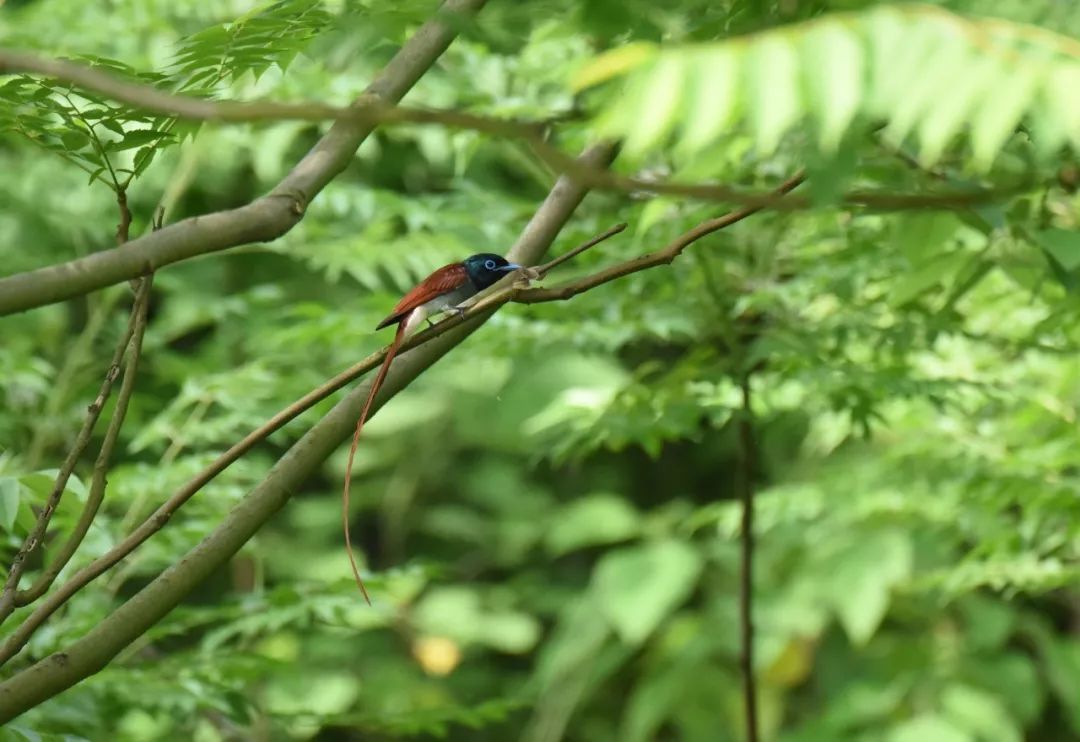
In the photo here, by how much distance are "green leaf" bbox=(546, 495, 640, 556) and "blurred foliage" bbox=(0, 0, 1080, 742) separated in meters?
0.02

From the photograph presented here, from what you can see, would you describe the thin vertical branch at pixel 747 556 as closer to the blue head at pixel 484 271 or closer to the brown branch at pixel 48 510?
the blue head at pixel 484 271

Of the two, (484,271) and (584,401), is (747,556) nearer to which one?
(584,401)

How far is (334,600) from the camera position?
2668mm

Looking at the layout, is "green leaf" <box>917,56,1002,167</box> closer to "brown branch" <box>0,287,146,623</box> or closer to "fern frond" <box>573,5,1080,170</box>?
"fern frond" <box>573,5,1080,170</box>

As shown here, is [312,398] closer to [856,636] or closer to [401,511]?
[856,636]

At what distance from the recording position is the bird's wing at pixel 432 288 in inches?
84.7

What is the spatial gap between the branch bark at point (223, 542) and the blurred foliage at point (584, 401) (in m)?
0.24

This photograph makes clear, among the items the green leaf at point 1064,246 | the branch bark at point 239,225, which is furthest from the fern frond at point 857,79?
the green leaf at point 1064,246

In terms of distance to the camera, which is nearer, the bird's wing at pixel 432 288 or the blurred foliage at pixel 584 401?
the blurred foliage at pixel 584 401

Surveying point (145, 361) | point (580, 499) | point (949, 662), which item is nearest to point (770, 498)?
point (949, 662)

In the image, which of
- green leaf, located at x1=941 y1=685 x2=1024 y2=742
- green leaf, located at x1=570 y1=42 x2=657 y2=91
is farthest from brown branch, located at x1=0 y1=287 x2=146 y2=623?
green leaf, located at x1=941 y1=685 x2=1024 y2=742

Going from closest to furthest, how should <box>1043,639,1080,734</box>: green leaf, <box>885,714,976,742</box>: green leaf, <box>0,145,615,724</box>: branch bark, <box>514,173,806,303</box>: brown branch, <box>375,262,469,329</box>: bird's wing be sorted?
<box>514,173,806,303</box>: brown branch
<box>0,145,615,724</box>: branch bark
<box>375,262,469,329</box>: bird's wing
<box>885,714,976,742</box>: green leaf
<box>1043,639,1080,734</box>: green leaf

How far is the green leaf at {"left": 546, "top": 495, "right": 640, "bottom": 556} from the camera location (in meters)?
6.36

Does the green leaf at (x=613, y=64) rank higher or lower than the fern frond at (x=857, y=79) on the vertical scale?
higher
